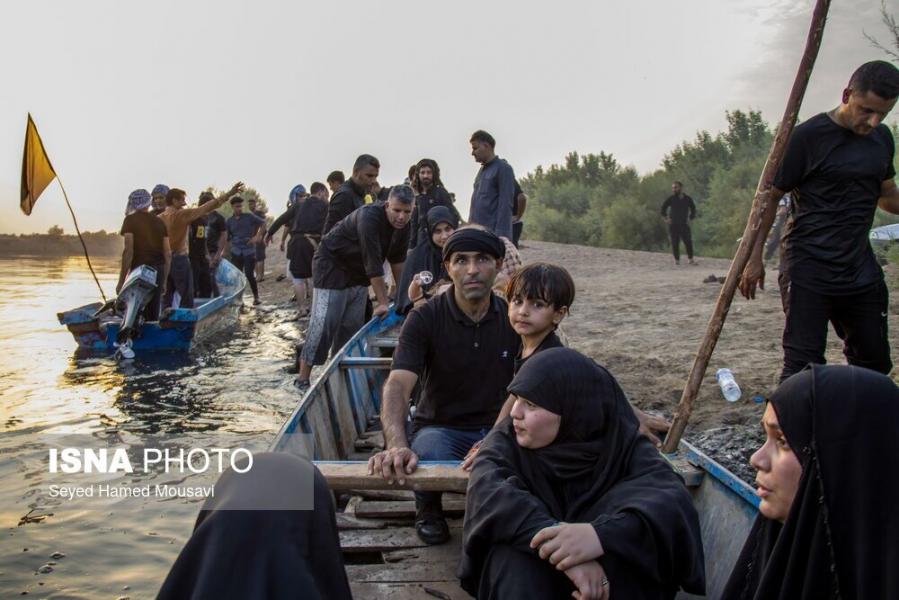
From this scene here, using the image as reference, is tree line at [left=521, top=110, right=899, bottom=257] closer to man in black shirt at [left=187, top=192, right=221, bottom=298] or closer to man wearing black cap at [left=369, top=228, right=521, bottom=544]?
man in black shirt at [left=187, top=192, right=221, bottom=298]

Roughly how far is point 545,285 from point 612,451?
1.10m

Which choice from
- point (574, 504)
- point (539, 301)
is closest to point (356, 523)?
point (539, 301)

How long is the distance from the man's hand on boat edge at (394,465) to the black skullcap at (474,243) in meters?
1.18

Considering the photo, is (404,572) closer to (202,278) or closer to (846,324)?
(846,324)

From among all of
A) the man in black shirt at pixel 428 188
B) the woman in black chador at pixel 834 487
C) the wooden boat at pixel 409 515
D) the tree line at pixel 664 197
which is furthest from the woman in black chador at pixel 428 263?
the tree line at pixel 664 197

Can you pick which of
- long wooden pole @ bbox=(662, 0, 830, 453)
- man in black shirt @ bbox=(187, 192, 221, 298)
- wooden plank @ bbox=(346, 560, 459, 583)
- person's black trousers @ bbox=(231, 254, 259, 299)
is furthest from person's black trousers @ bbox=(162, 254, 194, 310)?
long wooden pole @ bbox=(662, 0, 830, 453)

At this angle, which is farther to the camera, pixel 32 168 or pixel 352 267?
pixel 32 168

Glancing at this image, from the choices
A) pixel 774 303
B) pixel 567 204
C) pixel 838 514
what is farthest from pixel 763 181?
pixel 567 204

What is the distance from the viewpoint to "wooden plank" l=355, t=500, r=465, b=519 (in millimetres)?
3748

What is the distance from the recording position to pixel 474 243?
150 inches

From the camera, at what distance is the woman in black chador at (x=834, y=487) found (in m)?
1.67

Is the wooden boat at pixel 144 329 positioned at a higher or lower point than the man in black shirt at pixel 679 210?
lower

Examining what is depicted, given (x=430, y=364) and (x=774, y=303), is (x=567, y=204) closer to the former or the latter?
(x=774, y=303)

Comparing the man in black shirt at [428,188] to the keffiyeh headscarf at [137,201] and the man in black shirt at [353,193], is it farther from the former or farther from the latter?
the keffiyeh headscarf at [137,201]
